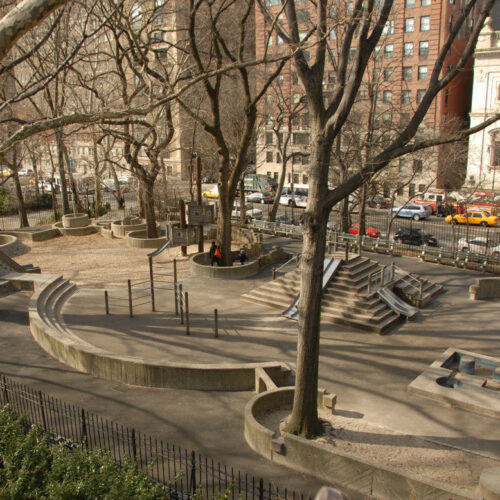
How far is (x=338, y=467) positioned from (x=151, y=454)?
10.5ft

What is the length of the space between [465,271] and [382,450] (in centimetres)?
1461

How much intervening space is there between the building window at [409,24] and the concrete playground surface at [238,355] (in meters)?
32.5

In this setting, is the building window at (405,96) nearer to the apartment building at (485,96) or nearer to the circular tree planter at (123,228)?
the apartment building at (485,96)

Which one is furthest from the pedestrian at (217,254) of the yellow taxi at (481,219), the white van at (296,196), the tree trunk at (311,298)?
the white van at (296,196)

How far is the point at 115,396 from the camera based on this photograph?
11.8m

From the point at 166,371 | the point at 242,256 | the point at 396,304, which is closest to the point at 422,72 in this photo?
the point at 242,256

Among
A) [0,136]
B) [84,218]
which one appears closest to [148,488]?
[84,218]

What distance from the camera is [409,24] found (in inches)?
1839

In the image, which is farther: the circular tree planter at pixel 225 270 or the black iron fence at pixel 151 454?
the circular tree planter at pixel 225 270

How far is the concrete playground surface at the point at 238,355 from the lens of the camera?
10.5m

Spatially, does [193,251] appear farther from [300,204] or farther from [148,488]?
[300,204]

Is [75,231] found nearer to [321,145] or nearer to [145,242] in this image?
[145,242]

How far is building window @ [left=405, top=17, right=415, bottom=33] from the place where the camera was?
4637cm

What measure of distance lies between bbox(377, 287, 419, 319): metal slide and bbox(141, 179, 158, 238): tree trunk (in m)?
15.4
